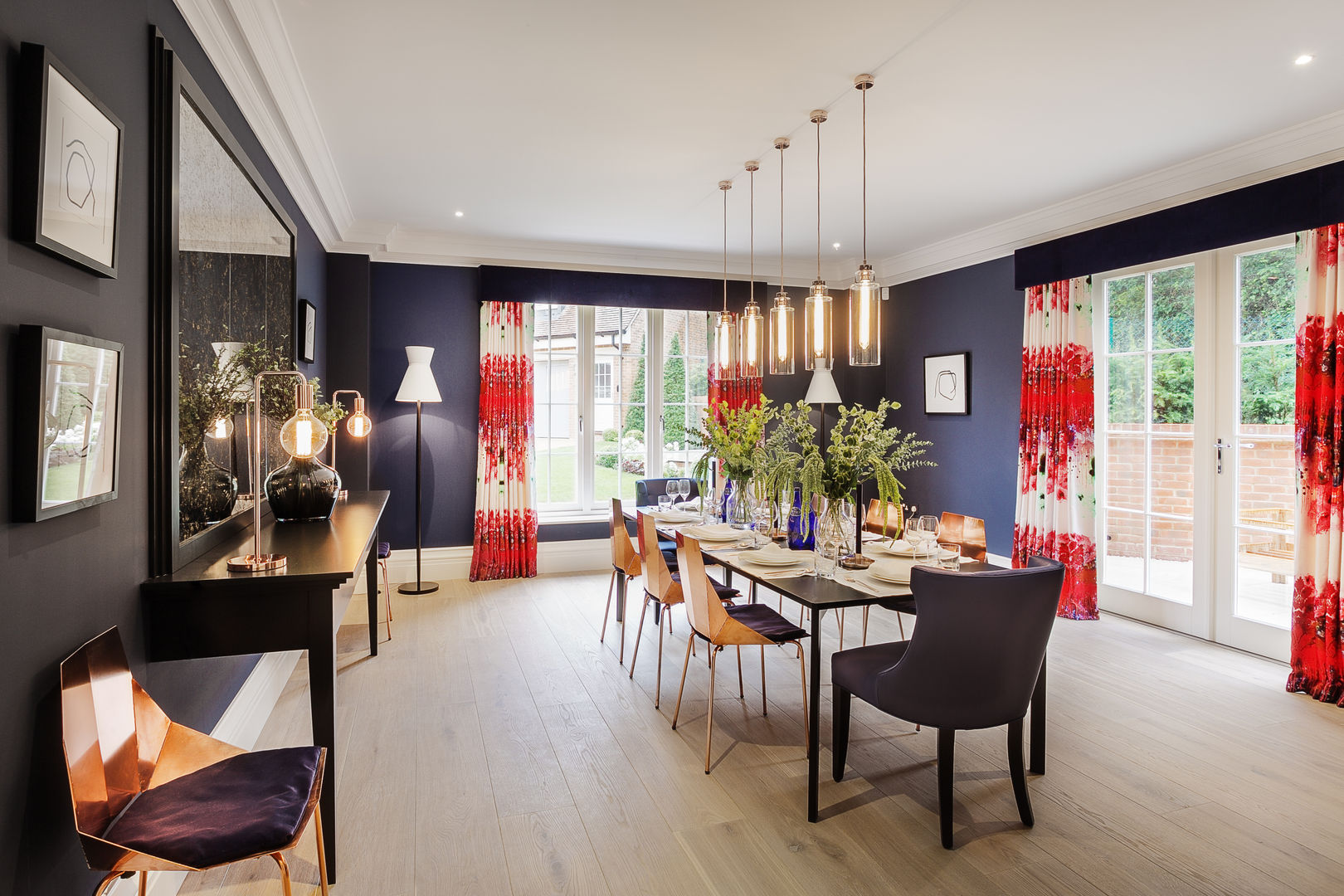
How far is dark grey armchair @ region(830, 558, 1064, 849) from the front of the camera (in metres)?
2.16

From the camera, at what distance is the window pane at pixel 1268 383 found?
382cm

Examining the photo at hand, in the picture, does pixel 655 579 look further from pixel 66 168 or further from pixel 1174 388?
pixel 1174 388

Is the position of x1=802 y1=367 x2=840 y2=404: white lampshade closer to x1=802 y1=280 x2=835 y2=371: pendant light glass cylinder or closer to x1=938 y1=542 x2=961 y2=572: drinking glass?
x1=802 y1=280 x2=835 y2=371: pendant light glass cylinder

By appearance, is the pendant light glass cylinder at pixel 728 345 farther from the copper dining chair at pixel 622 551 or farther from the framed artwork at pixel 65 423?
the framed artwork at pixel 65 423

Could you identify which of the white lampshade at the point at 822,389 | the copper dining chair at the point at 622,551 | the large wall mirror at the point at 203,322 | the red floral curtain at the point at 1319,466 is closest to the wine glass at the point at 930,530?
the copper dining chair at the point at 622,551

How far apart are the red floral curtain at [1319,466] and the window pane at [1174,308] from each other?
0.65 m

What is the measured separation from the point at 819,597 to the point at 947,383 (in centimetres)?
A: 409

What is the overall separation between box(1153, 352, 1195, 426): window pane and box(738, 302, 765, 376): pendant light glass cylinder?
99.7 inches

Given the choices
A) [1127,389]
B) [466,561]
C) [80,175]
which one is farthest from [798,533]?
[466,561]

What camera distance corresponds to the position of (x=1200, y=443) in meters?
4.21

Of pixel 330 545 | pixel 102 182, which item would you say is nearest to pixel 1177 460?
pixel 330 545

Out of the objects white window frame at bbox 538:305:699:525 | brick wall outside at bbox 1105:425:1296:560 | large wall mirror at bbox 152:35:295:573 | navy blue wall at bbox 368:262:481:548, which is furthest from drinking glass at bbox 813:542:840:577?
navy blue wall at bbox 368:262:481:548

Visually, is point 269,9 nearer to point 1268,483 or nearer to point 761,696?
point 761,696

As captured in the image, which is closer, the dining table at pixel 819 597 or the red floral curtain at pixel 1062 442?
the dining table at pixel 819 597
